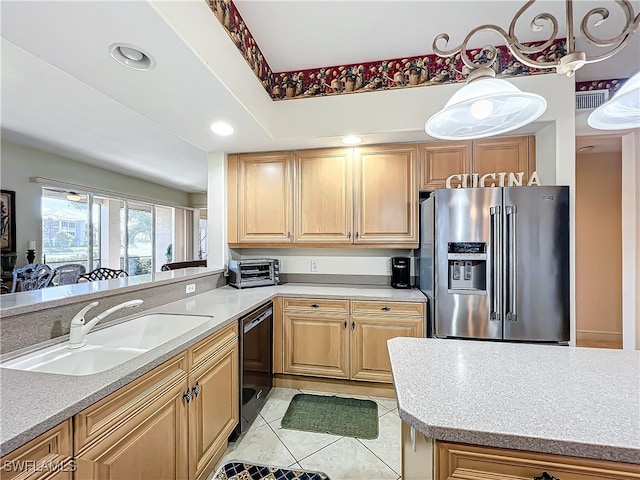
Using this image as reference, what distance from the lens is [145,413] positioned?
1.14 metres

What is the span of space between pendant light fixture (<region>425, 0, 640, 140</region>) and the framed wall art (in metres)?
5.27

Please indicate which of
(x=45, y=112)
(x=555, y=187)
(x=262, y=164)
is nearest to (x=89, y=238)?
(x=45, y=112)

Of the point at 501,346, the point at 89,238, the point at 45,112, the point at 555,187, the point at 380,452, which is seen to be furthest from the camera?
the point at 89,238

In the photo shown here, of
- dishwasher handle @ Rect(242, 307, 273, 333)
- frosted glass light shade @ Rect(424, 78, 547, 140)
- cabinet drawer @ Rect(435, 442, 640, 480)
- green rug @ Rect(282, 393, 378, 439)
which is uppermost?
frosted glass light shade @ Rect(424, 78, 547, 140)

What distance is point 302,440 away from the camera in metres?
1.98

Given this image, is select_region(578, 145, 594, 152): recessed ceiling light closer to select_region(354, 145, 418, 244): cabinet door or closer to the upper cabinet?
select_region(354, 145, 418, 244): cabinet door

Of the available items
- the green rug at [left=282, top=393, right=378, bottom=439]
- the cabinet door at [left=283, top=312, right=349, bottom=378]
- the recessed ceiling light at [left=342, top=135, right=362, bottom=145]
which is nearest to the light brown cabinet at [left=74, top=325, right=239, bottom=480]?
the green rug at [left=282, top=393, right=378, bottom=439]

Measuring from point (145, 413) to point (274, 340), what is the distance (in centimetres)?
152

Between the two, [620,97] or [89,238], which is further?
[89,238]

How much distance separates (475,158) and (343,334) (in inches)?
74.1

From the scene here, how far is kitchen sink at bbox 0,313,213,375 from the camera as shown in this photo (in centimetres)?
121

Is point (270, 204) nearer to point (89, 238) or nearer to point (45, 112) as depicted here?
point (45, 112)

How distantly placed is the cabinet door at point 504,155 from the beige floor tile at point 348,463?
2.25 meters

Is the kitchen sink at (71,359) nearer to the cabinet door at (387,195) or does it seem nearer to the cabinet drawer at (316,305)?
the cabinet drawer at (316,305)
